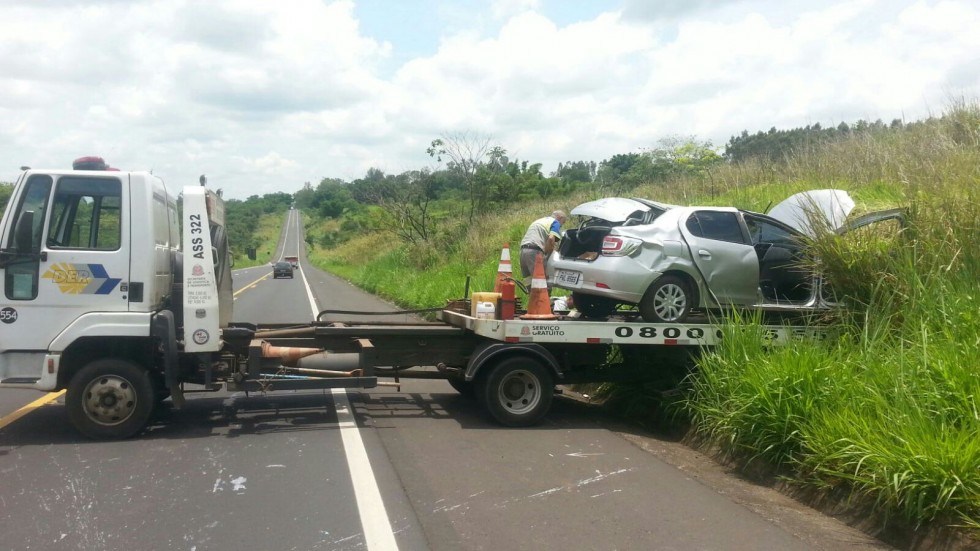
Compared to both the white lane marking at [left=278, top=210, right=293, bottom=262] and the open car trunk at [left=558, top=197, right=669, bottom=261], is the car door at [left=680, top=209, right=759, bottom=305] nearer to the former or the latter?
the open car trunk at [left=558, top=197, right=669, bottom=261]

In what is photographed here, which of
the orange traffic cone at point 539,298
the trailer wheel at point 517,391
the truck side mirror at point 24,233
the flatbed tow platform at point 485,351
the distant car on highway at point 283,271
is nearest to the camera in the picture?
the truck side mirror at point 24,233

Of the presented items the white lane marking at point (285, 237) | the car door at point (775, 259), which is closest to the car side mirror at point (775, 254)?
the car door at point (775, 259)

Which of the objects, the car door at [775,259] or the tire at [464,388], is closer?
the car door at [775,259]

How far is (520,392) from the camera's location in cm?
893

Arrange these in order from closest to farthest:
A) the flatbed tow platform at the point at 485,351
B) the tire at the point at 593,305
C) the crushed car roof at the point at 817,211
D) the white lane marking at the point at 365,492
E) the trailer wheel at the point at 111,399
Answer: the white lane marking at the point at 365,492
the trailer wheel at the point at 111,399
the flatbed tow platform at the point at 485,351
the crushed car roof at the point at 817,211
the tire at the point at 593,305

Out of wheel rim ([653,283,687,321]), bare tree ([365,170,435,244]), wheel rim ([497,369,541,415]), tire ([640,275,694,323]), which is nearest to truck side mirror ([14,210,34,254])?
wheel rim ([497,369,541,415])

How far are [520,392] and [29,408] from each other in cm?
539

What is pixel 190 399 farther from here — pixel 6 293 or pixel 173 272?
pixel 6 293

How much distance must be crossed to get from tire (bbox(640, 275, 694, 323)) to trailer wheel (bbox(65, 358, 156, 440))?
16.6 feet

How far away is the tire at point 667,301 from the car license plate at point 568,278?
775 mm

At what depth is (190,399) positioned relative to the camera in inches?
396

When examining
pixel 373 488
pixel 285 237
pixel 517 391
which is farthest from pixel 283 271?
pixel 285 237

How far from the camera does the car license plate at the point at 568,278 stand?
9.52m

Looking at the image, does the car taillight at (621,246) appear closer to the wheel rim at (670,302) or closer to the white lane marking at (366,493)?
the wheel rim at (670,302)
